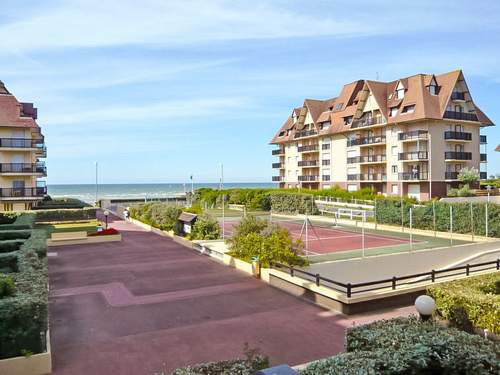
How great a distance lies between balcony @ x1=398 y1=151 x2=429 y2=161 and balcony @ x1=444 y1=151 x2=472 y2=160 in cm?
278

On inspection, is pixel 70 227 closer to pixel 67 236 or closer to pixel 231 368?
pixel 67 236

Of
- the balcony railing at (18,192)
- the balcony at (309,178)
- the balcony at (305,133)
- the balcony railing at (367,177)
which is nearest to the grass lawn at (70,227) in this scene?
the balcony railing at (18,192)

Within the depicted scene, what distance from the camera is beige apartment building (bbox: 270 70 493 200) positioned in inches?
1838

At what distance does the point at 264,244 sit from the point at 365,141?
124 ft

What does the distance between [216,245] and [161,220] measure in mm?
10031

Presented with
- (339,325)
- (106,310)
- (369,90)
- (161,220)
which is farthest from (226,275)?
(369,90)

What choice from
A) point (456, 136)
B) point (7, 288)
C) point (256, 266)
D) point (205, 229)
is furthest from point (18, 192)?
point (456, 136)

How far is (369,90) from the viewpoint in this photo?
5259 cm

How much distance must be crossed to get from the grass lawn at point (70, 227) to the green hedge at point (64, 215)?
92cm

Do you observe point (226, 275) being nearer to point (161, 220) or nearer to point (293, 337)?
point (293, 337)

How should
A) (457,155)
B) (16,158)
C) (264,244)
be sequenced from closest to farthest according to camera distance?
(264,244) < (16,158) < (457,155)

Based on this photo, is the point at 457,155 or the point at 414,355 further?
the point at 457,155

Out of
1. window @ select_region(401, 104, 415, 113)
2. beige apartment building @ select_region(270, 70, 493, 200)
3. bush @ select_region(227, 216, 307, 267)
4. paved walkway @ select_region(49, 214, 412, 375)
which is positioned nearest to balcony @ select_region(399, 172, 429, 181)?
beige apartment building @ select_region(270, 70, 493, 200)

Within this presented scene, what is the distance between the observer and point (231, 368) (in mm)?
6191
